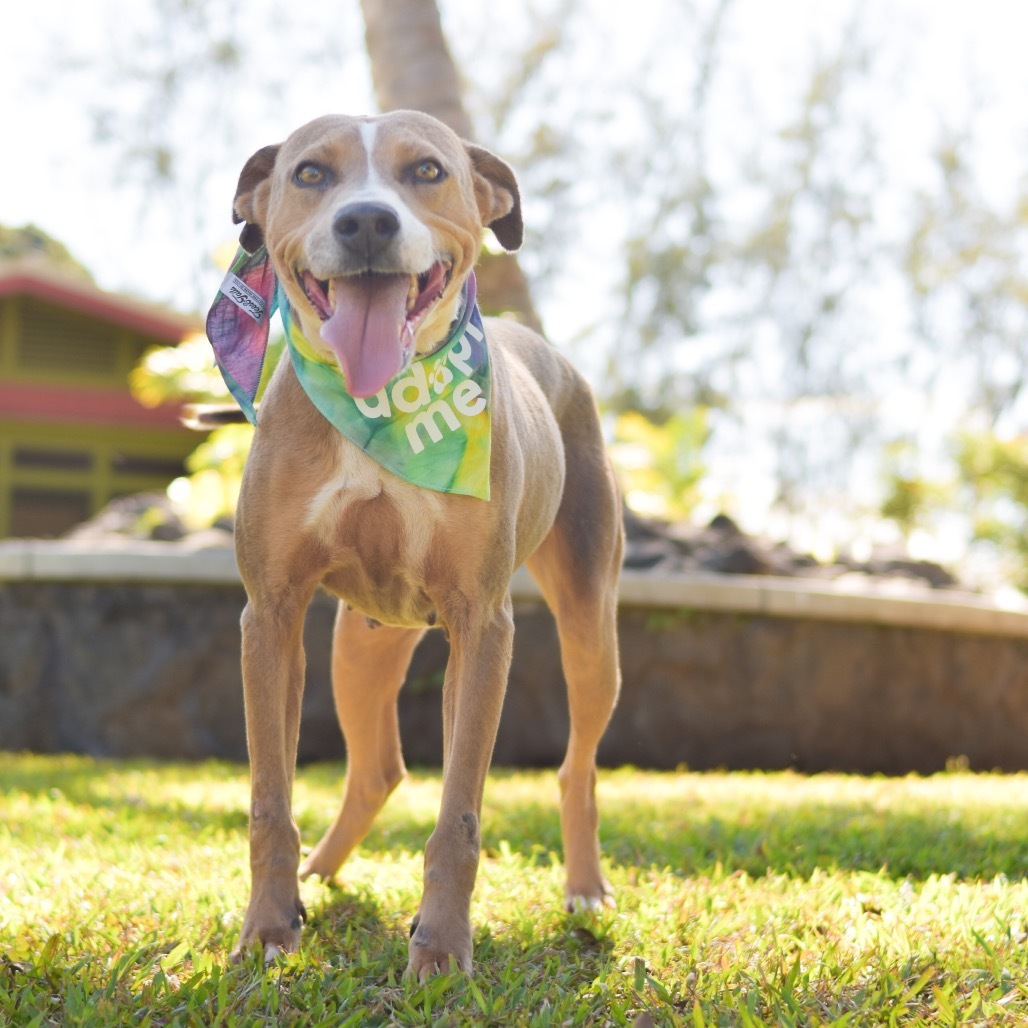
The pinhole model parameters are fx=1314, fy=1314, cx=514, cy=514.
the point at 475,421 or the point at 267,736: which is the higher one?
the point at 475,421

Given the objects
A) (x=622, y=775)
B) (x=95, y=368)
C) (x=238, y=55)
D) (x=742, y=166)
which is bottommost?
(x=622, y=775)

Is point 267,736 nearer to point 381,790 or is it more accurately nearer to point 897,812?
point 381,790

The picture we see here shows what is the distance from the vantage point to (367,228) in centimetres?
304

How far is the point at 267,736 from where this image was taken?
3363 millimetres

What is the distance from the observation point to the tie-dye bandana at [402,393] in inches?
132

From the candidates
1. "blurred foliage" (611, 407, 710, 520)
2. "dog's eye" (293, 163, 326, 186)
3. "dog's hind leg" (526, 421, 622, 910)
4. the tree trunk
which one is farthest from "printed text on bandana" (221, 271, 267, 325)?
"blurred foliage" (611, 407, 710, 520)

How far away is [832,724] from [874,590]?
89 centimetres

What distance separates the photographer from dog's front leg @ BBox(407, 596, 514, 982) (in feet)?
10.2

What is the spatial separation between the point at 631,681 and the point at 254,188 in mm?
4579

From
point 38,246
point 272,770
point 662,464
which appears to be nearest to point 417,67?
point 662,464

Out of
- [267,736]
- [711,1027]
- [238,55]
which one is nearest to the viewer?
[711,1027]

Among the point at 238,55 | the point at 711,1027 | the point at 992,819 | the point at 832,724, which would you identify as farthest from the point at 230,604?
the point at 238,55

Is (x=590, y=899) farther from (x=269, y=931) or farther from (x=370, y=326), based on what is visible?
(x=370, y=326)

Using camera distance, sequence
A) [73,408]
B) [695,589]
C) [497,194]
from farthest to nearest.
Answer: [73,408], [695,589], [497,194]
